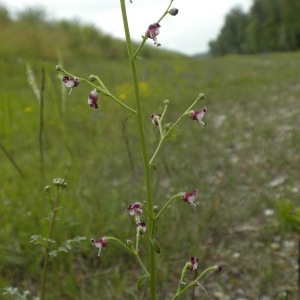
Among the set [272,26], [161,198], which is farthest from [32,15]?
[272,26]

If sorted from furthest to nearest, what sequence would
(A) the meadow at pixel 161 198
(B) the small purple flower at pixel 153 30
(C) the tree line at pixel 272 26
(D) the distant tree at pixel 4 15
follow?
(C) the tree line at pixel 272 26
(D) the distant tree at pixel 4 15
(A) the meadow at pixel 161 198
(B) the small purple flower at pixel 153 30

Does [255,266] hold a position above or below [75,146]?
below

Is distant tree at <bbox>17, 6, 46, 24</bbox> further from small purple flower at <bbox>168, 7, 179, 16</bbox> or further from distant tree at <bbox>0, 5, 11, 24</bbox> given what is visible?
small purple flower at <bbox>168, 7, 179, 16</bbox>

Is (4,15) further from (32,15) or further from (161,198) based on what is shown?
(161,198)

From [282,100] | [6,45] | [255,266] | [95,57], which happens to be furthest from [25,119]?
[95,57]

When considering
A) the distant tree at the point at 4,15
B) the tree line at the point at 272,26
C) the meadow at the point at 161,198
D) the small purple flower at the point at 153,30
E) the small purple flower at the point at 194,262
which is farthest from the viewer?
the tree line at the point at 272,26

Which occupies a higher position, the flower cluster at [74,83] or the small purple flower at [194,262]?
the flower cluster at [74,83]

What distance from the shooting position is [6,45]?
1822 centimetres

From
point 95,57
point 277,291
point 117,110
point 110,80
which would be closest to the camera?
point 277,291

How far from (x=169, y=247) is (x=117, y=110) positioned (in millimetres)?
5508

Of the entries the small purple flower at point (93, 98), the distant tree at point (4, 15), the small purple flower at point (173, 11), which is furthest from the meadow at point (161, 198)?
the distant tree at point (4, 15)

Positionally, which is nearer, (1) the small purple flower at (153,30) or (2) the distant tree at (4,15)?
(1) the small purple flower at (153,30)

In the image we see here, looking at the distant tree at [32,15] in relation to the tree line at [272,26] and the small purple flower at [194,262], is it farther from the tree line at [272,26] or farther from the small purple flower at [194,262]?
the tree line at [272,26]

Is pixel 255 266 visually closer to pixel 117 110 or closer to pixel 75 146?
pixel 75 146
